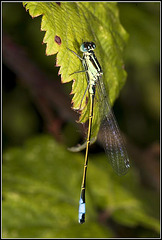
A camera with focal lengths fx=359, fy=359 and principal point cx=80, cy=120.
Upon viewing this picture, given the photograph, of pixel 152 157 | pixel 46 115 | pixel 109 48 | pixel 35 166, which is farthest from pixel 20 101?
pixel 109 48

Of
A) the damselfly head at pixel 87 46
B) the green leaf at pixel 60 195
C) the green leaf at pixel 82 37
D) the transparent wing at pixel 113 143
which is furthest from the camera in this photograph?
the green leaf at pixel 60 195

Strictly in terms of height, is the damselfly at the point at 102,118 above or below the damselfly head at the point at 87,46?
below

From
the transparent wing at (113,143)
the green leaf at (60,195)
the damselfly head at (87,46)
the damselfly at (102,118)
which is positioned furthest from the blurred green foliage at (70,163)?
the damselfly head at (87,46)

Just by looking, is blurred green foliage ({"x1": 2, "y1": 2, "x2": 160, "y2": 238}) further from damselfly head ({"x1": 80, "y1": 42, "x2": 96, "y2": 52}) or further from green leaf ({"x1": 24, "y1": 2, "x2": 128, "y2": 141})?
damselfly head ({"x1": 80, "y1": 42, "x2": 96, "y2": 52})

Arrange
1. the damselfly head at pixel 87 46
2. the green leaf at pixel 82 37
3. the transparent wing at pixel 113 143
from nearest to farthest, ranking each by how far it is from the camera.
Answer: the green leaf at pixel 82 37 < the damselfly head at pixel 87 46 < the transparent wing at pixel 113 143

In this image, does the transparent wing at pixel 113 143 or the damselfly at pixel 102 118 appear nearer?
the damselfly at pixel 102 118

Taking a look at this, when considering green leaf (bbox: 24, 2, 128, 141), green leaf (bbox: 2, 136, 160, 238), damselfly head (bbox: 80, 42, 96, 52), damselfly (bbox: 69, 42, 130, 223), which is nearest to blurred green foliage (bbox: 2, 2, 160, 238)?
green leaf (bbox: 2, 136, 160, 238)

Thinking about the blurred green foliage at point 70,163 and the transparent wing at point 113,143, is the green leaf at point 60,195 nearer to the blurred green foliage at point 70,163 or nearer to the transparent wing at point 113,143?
the blurred green foliage at point 70,163
